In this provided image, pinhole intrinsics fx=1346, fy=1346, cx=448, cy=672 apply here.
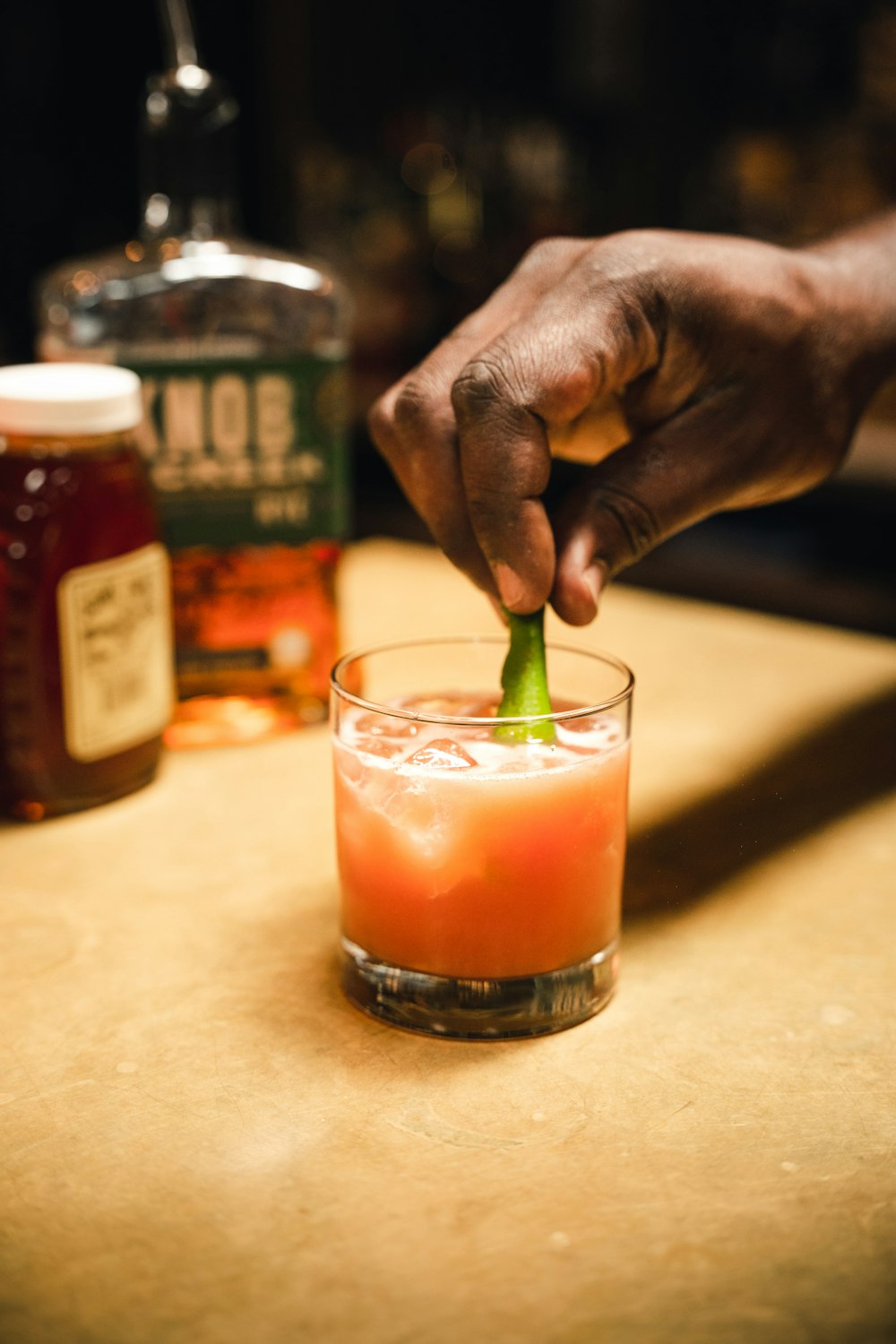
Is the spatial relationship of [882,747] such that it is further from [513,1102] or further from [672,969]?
[513,1102]

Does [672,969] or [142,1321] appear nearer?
[142,1321]

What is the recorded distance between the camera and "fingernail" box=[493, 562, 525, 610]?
27.2 inches

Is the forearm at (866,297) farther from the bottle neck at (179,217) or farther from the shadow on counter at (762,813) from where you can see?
the bottle neck at (179,217)

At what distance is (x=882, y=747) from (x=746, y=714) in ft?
0.39

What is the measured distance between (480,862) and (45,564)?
0.40 metres

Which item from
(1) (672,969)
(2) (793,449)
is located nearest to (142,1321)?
(1) (672,969)

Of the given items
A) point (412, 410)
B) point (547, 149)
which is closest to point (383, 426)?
point (412, 410)

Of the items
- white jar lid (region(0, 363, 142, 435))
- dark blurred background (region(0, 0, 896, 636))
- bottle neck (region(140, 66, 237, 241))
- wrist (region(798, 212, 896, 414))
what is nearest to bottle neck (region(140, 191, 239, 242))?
bottle neck (region(140, 66, 237, 241))

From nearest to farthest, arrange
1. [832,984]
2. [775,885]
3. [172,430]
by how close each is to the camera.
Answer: [832,984], [775,885], [172,430]

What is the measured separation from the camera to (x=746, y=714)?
1.13 m

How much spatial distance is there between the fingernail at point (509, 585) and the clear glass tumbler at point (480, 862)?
69 mm

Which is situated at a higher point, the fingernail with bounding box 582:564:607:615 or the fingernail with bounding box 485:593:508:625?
the fingernail with bounding box 582:564:607:615

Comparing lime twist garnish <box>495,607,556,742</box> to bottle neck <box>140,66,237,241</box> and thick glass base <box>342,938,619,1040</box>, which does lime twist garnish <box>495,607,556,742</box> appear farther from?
bottle neck <box>140,66,237,241</box>

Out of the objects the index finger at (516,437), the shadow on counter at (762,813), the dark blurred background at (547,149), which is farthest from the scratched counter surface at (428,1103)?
the dark blurred background at (547,149)
